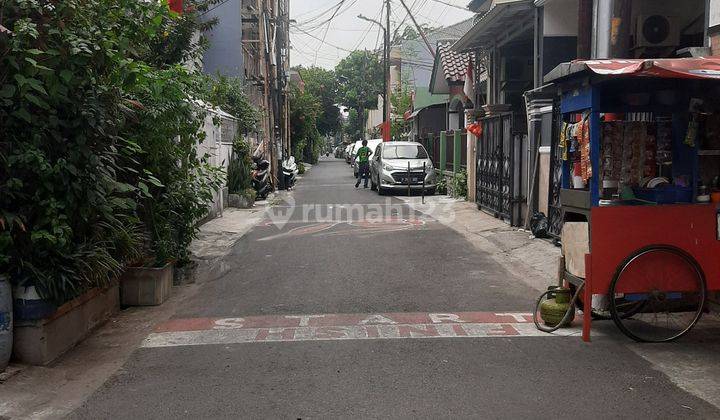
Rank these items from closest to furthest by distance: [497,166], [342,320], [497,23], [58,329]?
[58,329], [342,320], [497,23], [497,166]

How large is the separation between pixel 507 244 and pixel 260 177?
432 inches

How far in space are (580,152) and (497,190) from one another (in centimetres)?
831

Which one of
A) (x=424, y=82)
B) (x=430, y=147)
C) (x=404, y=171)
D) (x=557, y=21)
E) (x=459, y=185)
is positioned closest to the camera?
(x=557, y=21)

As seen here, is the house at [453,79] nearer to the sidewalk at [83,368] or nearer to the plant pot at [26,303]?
the sidewalk at [83,368]

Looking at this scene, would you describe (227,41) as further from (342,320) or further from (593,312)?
(593,312)

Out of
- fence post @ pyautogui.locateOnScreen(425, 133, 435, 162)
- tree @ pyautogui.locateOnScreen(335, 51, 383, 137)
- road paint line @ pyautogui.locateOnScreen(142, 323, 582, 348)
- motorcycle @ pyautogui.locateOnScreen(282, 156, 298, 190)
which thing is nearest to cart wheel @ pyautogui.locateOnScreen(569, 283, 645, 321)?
road paint line @ pyautogui.locateOnScreen(142, 323, 582, 348)

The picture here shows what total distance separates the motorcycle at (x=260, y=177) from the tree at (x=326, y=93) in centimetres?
4840

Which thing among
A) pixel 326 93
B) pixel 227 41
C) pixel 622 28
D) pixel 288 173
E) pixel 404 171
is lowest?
pixel 288 173

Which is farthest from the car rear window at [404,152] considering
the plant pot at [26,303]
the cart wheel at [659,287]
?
the plant pot at [26,303]

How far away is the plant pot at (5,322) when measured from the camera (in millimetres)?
4980

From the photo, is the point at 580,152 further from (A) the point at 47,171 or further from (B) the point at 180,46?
(B) the point at 180,46

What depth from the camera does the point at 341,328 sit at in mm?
6297

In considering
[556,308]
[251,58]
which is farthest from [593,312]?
[251,58]

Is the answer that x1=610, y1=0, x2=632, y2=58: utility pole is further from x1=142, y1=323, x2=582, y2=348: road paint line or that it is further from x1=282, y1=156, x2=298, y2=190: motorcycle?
x1=282, y1=156, x2=298, y2=190: motorcycle
